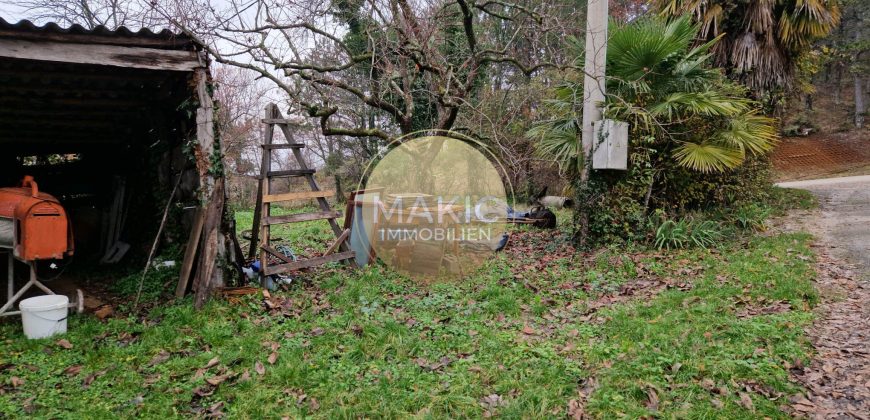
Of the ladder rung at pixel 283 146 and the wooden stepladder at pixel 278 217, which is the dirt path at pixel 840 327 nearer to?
the wooden stepladder at pixel 278 217

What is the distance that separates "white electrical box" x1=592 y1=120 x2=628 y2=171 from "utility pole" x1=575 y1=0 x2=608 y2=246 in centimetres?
18

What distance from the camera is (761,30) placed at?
26.8 feet

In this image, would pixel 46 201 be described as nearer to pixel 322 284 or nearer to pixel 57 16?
pixel 322 284

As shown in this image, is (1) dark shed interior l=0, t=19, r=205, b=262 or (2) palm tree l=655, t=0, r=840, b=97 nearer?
(1) dark shed interior l=0, t=19, r=205, b=262

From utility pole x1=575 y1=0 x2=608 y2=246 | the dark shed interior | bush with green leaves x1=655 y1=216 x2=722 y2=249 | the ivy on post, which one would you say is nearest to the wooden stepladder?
the ivy on post

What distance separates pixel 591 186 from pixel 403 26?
143 inches

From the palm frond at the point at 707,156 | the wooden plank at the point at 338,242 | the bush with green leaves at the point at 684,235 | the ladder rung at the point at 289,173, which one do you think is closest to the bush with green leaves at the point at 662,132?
the palm frond at the point at 707,156

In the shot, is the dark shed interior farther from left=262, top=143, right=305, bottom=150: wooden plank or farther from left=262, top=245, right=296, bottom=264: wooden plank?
left=262, top=245, right=296, bottom=264: wooden plank

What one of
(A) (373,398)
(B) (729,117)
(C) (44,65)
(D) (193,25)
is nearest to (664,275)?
(B) (729,117)

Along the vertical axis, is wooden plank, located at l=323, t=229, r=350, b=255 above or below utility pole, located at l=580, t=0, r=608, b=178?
below

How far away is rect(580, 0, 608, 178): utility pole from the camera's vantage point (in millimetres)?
6620

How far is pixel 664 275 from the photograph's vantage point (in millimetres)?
5574

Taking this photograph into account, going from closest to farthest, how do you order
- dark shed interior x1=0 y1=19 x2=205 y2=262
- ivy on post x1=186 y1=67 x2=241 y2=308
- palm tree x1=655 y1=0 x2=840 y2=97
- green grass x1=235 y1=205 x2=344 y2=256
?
dark shed interior x1=0 y1=19 x2=205 y2=262, ivy on post x1=186 y1=67 x2=241 y2=308, green grass x1=235 y1=205 x2=344 y2=256, palm tree x1=655 y1=0 x2=840 y2=97

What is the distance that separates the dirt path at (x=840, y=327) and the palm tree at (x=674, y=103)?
1644mm
